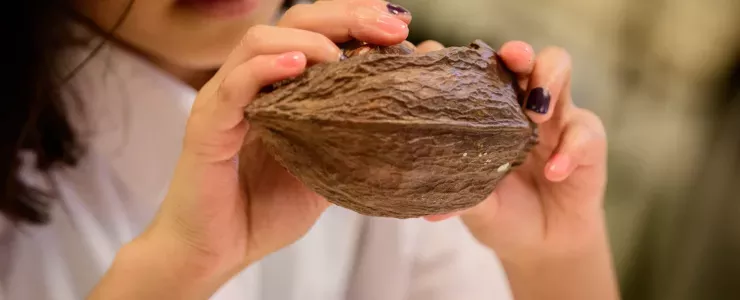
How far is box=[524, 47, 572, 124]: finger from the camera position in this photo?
49 centimetres

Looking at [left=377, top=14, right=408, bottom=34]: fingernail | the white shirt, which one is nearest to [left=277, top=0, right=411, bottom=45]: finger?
[left=377, top=14, right=408, bottom=34]: fingernail

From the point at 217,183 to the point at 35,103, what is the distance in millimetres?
290

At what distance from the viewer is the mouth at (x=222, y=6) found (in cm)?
63

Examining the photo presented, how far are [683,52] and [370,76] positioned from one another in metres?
1.09

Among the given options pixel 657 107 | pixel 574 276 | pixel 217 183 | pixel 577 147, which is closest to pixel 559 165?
pixel 577 147

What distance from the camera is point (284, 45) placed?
0.45 meters

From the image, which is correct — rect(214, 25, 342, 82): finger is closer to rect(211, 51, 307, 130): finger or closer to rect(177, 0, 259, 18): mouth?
rect(211, 51, 307, 130): finger

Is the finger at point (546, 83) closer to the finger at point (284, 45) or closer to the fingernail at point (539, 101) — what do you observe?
the fingernail at point (539, 101)

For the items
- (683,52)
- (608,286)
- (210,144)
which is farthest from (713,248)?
(210,144)

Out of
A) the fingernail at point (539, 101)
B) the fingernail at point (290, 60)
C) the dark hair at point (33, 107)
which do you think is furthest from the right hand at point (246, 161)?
the dark hair at point (33, 107)

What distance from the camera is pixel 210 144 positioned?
1.65ft

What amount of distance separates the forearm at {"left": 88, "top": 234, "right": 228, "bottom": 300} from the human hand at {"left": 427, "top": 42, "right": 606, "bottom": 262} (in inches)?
10.9

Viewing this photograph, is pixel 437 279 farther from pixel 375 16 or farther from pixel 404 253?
pixel 375 16

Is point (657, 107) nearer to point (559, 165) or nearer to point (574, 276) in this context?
point (574, 276)
